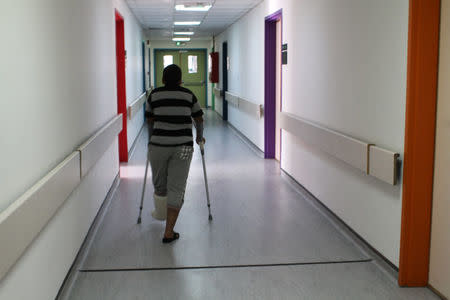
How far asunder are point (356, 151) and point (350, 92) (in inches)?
25.9

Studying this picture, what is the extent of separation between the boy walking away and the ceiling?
4.81m

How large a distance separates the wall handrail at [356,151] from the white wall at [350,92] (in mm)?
92

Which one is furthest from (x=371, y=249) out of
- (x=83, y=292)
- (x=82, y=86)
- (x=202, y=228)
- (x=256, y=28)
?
(x=256, y=28)

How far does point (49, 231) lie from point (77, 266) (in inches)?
36.4

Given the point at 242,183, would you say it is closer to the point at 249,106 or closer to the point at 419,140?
the point at 249,106

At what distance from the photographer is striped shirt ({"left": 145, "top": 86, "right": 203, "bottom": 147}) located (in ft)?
14.6

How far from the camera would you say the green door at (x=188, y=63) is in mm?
20891

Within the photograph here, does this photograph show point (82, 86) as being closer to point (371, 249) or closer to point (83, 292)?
point (83, 292)

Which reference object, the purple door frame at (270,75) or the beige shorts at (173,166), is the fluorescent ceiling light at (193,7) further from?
the beige shorts at (173,166)

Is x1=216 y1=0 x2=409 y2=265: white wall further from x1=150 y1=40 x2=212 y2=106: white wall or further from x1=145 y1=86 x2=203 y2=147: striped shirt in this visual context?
x1=150 y1=40 x2=212 y2=106: white wall

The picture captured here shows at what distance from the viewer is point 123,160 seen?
345 inches

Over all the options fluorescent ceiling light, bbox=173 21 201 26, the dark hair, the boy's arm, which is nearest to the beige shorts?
the boy's arm

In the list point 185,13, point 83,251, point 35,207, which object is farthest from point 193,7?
point 35,207

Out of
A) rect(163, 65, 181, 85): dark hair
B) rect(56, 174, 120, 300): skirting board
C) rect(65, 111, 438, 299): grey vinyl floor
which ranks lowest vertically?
rect(65, 111, 438, 299): grey vinyl floor
